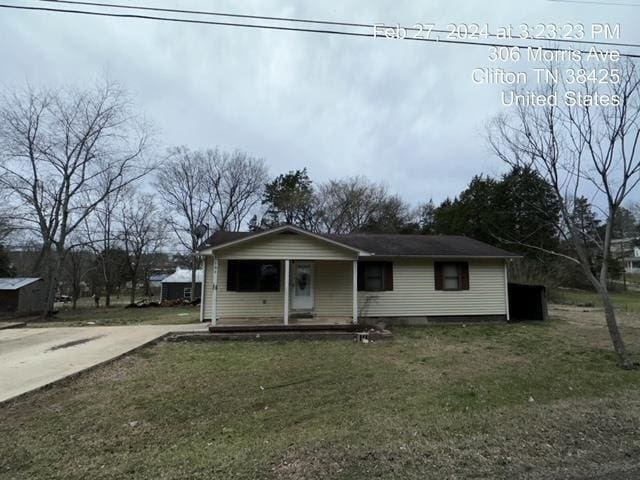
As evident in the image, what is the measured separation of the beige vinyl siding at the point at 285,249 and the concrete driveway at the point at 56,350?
2.50 metres

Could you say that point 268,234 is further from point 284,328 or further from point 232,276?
point 284,328

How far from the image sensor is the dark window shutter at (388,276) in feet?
39.6

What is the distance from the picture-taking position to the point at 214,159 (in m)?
32.0

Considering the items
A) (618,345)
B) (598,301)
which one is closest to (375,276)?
(618,345)

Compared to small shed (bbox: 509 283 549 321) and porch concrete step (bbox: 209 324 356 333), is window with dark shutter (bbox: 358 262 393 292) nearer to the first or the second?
porch concrete step (bbox: 209 324 356 333)

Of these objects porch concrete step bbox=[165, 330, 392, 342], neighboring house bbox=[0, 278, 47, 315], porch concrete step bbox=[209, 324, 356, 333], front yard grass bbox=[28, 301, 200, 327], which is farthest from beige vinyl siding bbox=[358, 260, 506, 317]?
neighboring house bbox=[0, 278, 47, 315]

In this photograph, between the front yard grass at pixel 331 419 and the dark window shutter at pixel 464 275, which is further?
the dark window shutter at pixel 464 275

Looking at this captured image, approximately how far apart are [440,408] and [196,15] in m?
6.22

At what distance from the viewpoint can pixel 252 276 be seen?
11.4 m

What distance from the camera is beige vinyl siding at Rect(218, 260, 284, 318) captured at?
444 inches

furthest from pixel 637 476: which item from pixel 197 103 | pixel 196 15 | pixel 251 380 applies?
pixel 197 103

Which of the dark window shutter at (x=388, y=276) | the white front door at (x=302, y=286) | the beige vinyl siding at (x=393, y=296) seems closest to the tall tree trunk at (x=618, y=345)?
the beige vinyl siding at (x=393, y=296)

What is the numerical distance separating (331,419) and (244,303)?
7681mm

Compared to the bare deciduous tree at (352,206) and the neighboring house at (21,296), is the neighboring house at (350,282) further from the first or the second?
the bare deciduous tree at (352,206)
